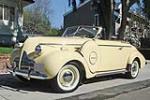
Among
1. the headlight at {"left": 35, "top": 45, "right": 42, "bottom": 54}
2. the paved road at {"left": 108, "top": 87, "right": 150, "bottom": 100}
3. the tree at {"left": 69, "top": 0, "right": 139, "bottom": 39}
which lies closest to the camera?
the paved road at {"left": 108, "top": 87, "right": 150, "bottom": 100}

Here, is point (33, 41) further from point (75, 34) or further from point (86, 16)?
point (86, 16)

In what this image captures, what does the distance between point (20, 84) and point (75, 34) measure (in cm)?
234

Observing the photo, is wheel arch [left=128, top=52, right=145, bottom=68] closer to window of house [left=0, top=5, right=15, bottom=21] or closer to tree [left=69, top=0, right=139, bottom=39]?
tree [left=69, top=0, right=139, bottom=39]

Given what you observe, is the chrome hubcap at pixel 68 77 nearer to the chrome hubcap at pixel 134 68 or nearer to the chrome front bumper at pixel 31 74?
the chrome front bumper at pixel 31 74

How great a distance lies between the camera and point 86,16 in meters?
58.4

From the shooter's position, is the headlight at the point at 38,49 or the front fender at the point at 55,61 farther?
the headlight at the point at 38,49

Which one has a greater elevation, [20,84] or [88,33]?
[88,33]

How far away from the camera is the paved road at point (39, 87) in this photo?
9.52 m

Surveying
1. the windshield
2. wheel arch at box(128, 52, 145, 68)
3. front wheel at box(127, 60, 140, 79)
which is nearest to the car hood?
the windshield

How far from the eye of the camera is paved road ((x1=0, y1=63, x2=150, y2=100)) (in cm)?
952

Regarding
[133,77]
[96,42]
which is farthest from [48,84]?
[133,77]

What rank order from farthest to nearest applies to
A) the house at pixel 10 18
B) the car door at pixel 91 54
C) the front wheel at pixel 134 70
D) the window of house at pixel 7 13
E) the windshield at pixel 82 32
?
the window of house at pixel 7 13 < the house at pixel 10 18 < the front wheel at pixel 134 70 < the windshield at pixel 82 32 < the car door at pixel 91 54

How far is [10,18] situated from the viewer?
→ 32.6 meters

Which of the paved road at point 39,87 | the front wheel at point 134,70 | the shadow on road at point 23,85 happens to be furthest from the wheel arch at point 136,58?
the shadow on road at point 23,85
